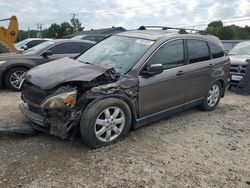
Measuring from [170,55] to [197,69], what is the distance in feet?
2.71

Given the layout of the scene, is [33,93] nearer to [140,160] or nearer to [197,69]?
[140,160]

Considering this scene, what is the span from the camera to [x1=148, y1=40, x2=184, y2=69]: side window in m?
4.64

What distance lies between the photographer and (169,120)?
5.40 m

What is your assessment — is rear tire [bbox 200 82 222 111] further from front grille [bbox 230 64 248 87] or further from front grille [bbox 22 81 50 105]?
front grille [bbox 22 81 50 105]

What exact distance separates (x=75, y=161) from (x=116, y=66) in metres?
1.66

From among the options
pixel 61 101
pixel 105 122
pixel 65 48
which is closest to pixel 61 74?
pixel 61 101

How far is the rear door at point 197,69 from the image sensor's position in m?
5.28

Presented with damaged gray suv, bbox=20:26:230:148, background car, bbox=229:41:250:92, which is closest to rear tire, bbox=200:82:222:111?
damaged gray suv, bbox=20:26:230:148

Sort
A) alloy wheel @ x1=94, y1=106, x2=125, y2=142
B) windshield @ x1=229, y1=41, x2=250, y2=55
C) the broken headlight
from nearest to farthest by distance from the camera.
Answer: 1. the broken headlight
2. alloy wheel @ x1=94, y1=106, x2=125, y2=142
3. windshield @ x1=229, y1=41, x2=250, y2=55

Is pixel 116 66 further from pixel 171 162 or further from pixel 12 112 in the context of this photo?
pixel 12 112

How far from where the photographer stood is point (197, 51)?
5508 mm

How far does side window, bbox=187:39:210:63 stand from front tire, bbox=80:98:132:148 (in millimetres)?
1933

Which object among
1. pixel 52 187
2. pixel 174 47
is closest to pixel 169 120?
pixel 174 47

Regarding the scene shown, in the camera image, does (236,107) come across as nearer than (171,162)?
No
